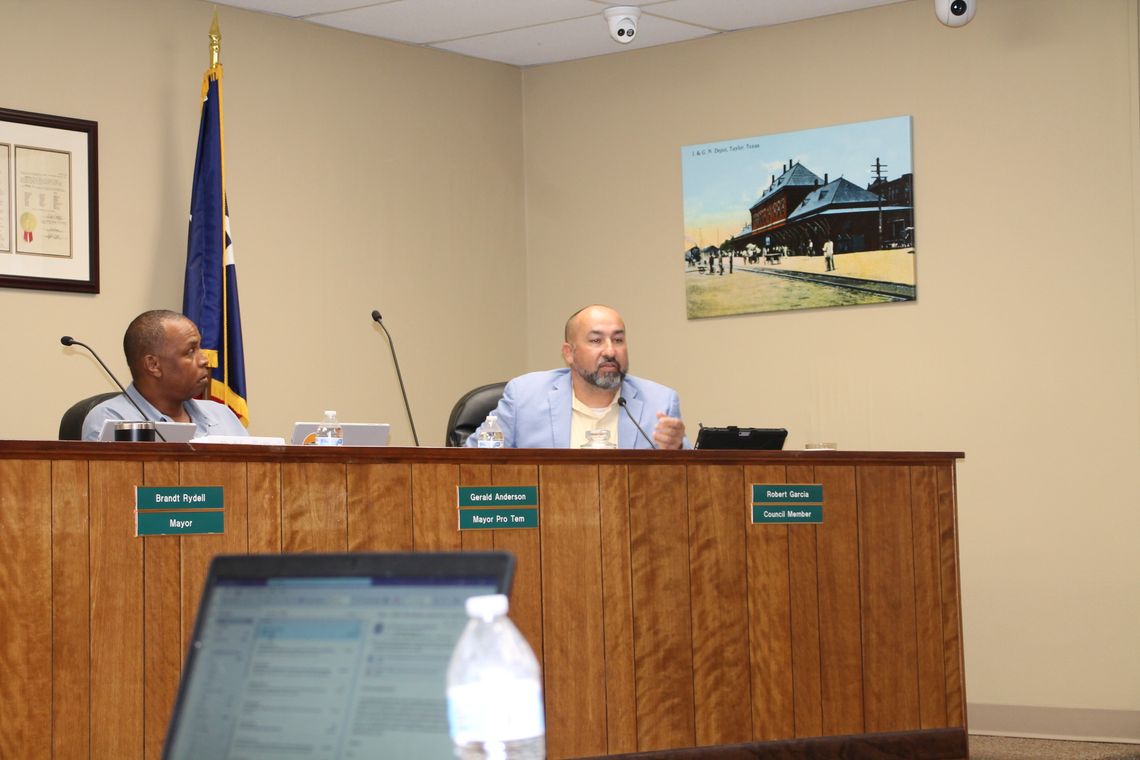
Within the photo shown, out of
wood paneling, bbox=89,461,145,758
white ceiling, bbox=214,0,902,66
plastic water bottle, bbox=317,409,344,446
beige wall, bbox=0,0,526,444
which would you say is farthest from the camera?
white ceiling, bbox=214,0,902,66

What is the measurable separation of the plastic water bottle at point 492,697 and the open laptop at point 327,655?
0.06 feet

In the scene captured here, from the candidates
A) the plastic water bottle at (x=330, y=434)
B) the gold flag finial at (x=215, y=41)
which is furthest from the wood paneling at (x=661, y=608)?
the gold flag finial at (x=215, y=41)

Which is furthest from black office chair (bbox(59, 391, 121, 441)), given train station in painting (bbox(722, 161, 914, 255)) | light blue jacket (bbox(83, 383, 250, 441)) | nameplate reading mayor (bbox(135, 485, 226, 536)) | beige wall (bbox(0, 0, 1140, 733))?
train station in painting (bbox(722, 161, 914, 255))

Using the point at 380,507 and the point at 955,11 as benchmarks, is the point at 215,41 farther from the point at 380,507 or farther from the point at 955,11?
the point at 955,11

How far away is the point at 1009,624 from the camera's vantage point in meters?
5.81

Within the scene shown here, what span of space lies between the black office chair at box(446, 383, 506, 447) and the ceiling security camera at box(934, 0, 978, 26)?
2.19 metres

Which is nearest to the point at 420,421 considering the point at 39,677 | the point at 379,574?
the point at 39,677

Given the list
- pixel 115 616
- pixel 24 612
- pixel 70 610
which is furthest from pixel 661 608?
pixel 24 612

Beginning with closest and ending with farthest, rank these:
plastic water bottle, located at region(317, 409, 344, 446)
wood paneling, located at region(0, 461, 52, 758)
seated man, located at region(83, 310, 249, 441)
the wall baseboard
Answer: wood paneling, located at region(0, 461, 52, 758)
plastic water bottle, located at region(317, 409, 344, 446)
seated man, located at region(83, 310, 249, 441)
the wall baseboard

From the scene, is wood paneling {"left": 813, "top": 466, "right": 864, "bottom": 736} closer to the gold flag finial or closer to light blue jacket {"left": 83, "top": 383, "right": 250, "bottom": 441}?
light blue jacket {"left": 83, "top": 383, "right": 250, "bottom": 441}

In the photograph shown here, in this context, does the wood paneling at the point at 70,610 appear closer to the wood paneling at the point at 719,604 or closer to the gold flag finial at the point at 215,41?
the wood paneling at the point at 719,604

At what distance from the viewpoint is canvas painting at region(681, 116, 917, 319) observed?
605 centimetres

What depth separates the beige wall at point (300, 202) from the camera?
530 cm

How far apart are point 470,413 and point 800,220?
1866 mm
